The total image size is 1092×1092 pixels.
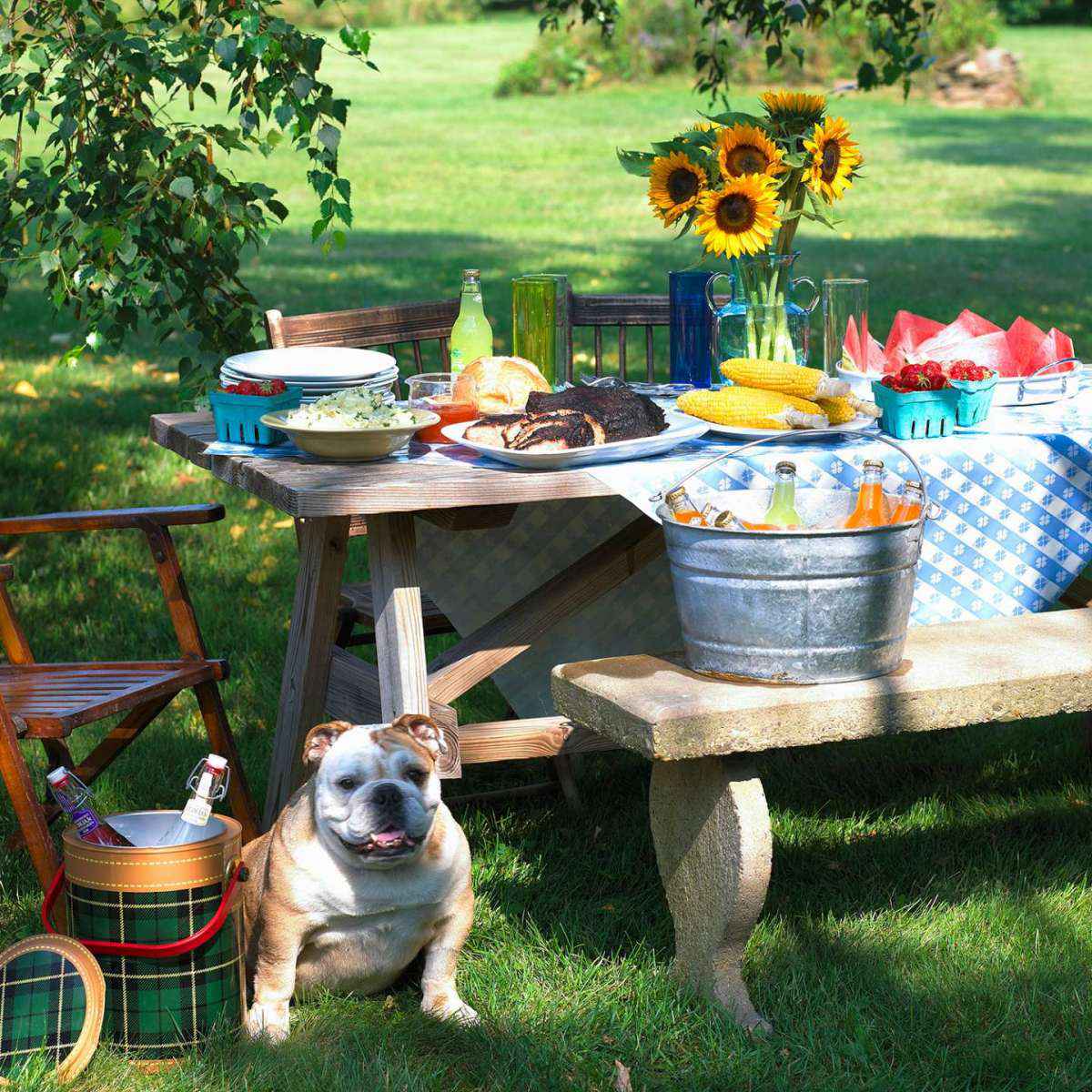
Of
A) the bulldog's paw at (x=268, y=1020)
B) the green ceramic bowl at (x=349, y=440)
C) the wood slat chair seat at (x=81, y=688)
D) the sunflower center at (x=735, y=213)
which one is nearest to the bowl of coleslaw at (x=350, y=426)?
the green ceramic bowl at (x=349, y=440)

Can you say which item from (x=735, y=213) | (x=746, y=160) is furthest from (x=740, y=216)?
(x=746, y=160)

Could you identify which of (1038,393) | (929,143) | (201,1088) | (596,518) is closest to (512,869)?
(596,518)

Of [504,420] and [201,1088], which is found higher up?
[504,420]

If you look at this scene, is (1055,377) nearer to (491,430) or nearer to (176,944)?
(491,430)

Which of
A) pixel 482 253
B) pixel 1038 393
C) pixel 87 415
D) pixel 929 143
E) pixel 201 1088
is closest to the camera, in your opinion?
pixel 201 1088

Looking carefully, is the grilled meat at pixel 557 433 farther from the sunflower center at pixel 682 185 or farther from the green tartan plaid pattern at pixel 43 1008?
the green tartan plaid pattern at pixel 43 1008

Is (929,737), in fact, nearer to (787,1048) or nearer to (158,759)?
(787,1048)

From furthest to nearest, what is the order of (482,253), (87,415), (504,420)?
1. (482,253)
2. (87,415)
3. (504,420)

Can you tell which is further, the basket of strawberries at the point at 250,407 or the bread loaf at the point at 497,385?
the bread loaf at the point at 497,385

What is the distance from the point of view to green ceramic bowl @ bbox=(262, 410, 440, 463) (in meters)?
2.89

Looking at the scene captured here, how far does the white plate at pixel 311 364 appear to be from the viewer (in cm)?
322

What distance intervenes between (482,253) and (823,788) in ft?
29.5

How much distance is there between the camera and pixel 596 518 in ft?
11.5

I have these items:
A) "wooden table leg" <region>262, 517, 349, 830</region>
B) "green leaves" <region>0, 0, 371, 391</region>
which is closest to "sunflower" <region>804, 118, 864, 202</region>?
"green leaves" <region>0, 0, 371, 391</region>
